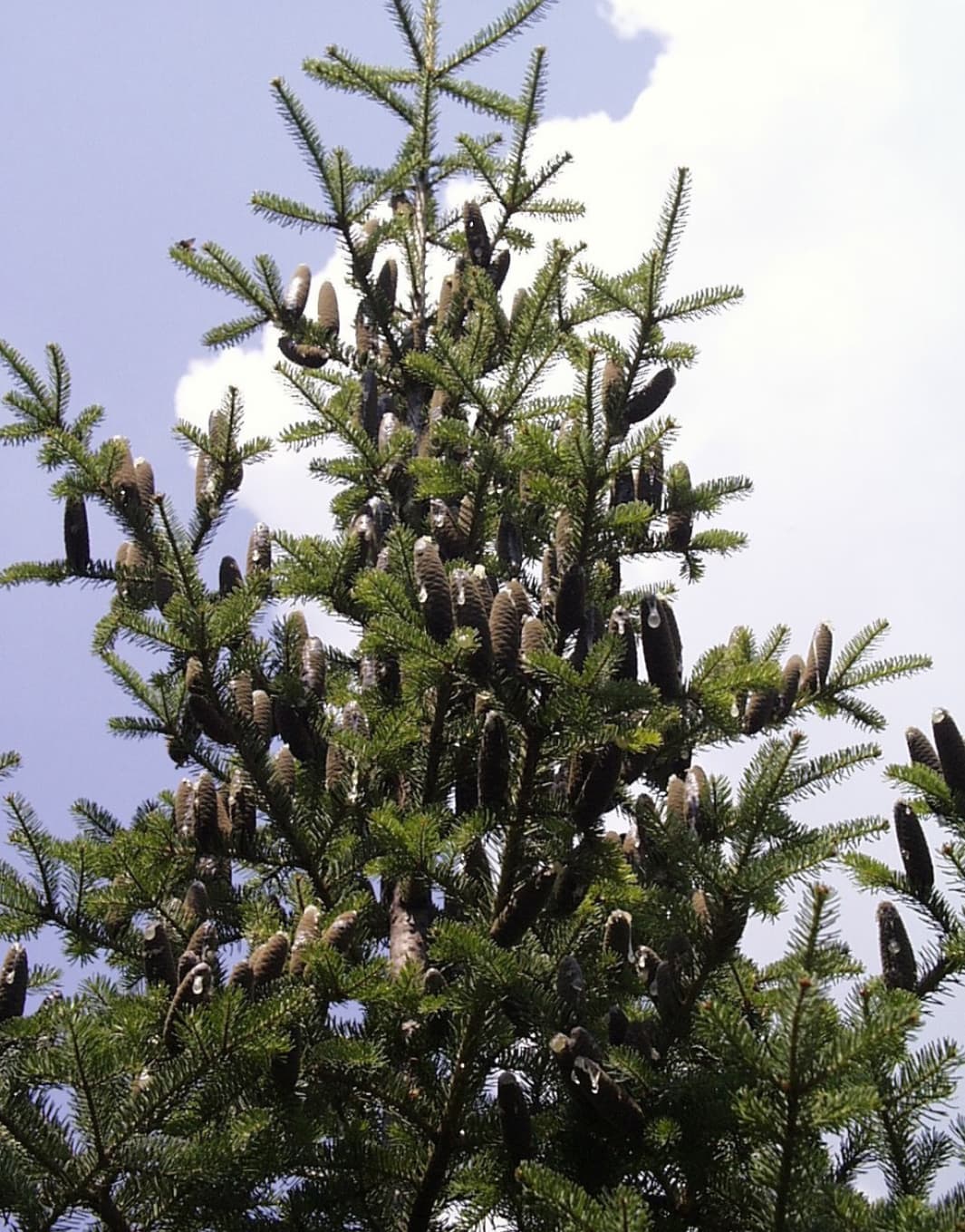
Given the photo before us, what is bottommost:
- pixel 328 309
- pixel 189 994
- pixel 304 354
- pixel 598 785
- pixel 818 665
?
pixel 189 994

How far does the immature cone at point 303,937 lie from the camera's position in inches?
118

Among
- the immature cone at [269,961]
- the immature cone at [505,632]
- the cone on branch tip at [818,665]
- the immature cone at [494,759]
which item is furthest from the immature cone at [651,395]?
the immature cone at [269,961]

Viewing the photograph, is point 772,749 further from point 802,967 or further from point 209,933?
point 209,933

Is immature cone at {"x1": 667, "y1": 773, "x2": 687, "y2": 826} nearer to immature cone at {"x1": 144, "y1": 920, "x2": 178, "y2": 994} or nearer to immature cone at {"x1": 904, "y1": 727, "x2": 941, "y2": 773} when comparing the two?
immature cone at {"x1": 904, "y1": 727, "x2": 941, "y2": 773}

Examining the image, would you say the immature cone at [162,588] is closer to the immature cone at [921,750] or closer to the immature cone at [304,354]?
the immature cone at [304,354]

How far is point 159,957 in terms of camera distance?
292cm

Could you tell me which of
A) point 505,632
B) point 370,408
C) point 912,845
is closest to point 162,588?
point 370,408

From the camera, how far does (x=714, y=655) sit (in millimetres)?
3906

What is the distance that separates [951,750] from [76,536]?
9.24 ft

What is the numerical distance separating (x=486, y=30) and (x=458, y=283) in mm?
1482

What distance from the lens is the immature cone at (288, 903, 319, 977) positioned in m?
3.01

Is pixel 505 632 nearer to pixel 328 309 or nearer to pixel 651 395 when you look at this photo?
pixel 651 395

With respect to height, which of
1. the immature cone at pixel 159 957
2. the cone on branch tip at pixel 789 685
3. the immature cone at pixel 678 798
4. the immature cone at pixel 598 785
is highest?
the cone on branch tip at pixel 789 685

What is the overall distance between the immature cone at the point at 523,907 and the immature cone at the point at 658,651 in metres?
0.73
